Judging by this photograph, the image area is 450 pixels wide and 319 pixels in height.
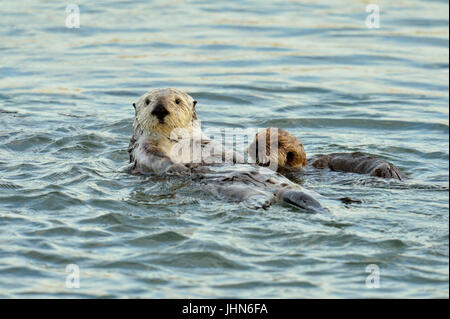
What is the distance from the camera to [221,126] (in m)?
9.52

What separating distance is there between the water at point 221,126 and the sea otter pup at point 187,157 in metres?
0.15

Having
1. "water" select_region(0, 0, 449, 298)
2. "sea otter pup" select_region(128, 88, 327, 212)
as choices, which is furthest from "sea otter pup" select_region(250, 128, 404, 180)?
"sea otter pup" select_region(128, 88, 327, 212)

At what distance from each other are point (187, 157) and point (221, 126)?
2314 millimetres

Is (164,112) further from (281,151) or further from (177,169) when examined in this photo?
(281,151)

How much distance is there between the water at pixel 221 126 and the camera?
16.3 feet

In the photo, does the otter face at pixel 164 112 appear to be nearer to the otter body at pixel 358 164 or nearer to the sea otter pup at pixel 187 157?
the sea otter pup at pixel 187 157

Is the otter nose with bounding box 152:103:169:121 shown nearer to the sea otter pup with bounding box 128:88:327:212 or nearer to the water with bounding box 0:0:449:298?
the sea otter pup with bounding box 128:88:327:212

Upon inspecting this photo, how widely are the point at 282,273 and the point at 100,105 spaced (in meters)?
5.99

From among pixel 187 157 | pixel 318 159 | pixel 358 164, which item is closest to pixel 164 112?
pixel 187 157

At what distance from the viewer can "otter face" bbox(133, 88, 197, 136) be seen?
717cm

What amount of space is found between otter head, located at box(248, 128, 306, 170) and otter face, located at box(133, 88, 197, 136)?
751mm

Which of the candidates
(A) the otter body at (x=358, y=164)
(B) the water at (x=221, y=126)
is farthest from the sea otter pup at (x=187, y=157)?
(A) the otter body at (x=358, y=164)

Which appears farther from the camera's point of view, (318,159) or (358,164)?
(318,159)

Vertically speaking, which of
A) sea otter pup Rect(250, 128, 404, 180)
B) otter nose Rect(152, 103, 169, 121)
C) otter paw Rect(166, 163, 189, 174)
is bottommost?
otter paw Rect(166, 163, 189, 174)
